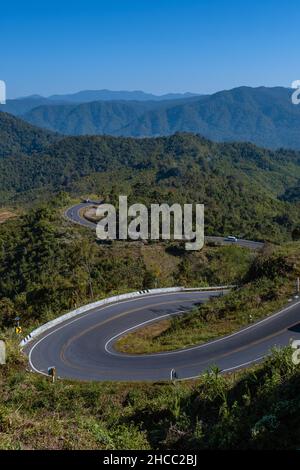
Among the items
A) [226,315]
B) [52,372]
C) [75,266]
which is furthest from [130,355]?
[75,266]

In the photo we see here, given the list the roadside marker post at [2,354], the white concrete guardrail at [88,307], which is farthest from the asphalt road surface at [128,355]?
the roadside marker post at [2,354]

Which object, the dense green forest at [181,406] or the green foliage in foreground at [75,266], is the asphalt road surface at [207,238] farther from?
the dense green forest at [181,406]

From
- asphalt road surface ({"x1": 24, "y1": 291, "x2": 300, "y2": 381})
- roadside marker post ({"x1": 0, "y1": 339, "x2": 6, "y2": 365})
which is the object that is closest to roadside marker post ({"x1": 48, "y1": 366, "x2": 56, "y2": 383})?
asphalt road surface ({"x1": 24, "y1": 291, "x2": 300, "y2": 381})

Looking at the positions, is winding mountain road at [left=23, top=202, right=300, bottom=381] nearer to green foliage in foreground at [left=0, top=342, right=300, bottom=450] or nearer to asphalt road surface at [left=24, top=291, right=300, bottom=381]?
asphalt road surface at [left=24, top=291, right=300, bottom=381]

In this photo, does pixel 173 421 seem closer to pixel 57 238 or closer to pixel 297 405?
pixel 297 405

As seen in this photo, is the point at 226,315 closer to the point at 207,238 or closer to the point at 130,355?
the point at 130,355
